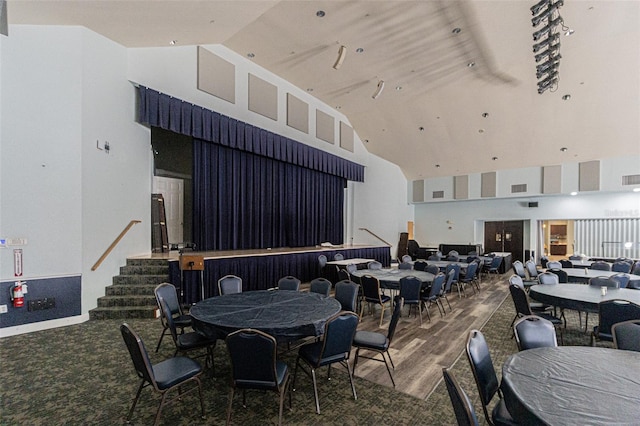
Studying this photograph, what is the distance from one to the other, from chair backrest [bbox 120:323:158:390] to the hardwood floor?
7.24 ft

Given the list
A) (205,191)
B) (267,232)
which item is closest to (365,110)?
(267,232)

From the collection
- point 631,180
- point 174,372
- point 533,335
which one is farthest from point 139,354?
point 631,180

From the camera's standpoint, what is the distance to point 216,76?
801 centimetres

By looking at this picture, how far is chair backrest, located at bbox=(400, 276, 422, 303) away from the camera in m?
5.08

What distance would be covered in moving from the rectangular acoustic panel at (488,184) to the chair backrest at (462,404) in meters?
14.1

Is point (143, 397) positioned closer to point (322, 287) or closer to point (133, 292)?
point (322, 287)

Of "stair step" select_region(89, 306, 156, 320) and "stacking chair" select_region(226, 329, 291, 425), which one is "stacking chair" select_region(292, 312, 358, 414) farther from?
"stair step" select_region(89, 306, 156, 320)

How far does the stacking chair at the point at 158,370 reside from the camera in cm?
227

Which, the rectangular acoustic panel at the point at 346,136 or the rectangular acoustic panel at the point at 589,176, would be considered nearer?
the rectangular acoustic panel at the point at 589,176

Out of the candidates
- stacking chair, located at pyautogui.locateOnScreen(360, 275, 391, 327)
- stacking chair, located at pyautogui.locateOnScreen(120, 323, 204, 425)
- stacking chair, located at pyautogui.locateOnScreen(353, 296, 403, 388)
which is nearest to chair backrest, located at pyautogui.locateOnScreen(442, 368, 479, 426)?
stacking chair, located at pyautogui.locateOnScreen(353, 296, 403, 388)

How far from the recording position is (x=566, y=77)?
8227 mm

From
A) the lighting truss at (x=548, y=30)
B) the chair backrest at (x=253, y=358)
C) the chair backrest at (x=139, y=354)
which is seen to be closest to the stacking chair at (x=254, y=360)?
the chair backrest at (x=253, y=358)

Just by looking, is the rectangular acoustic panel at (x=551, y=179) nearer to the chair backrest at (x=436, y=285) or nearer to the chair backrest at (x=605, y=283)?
the chair backrest at (x=605, y=283)

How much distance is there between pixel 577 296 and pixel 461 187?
36.7 ft
